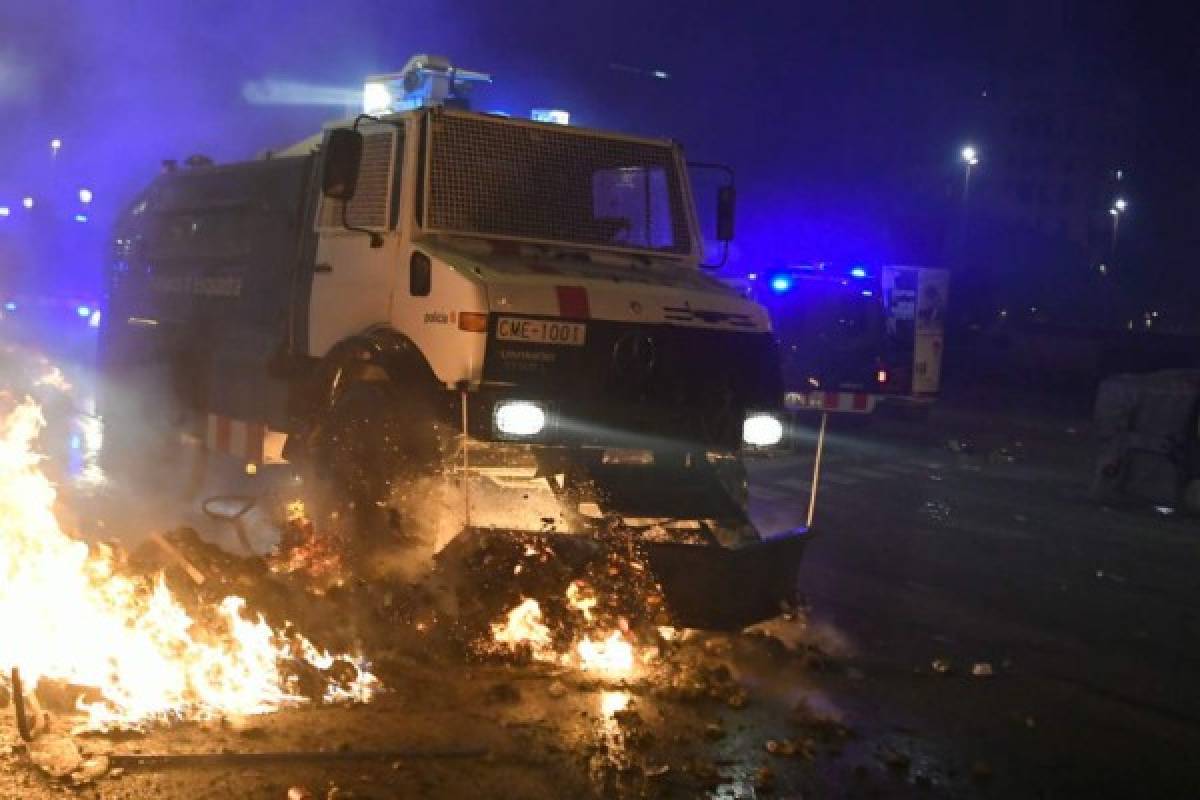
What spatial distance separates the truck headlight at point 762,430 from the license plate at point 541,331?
3.68 feet

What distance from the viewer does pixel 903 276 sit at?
64.1ft

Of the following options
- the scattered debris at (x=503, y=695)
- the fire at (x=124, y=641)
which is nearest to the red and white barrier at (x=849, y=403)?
the scattered debris at (x=503, y=695)

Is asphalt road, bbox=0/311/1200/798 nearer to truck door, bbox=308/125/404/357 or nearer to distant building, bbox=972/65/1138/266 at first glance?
truck door, bbox=308/125/404/357

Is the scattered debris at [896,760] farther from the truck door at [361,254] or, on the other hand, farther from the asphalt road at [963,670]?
the truck door at [361,254]

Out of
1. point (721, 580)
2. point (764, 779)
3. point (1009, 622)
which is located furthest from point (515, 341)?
point (1009, 622)

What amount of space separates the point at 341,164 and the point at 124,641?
273 centimetres

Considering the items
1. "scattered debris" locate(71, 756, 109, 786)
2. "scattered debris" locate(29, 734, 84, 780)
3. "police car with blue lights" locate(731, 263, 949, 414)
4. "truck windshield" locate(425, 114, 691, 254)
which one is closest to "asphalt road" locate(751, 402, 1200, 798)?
"truck windshield" locate(425, 114, 691, 254)

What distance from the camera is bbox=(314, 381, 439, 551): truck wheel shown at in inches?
240

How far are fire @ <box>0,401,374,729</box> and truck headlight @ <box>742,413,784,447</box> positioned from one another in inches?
96.5

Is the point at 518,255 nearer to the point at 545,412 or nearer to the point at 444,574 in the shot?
the point at 545,412

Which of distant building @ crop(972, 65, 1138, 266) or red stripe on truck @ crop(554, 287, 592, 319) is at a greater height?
distant building @ crop(972, 65, 1138, 266)

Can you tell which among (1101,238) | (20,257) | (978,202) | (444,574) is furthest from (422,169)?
(978,202)

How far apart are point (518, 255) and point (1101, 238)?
56.1 metres

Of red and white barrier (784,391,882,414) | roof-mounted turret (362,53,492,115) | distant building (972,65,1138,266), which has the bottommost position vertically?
red and white barrier (784,391,882,414)
